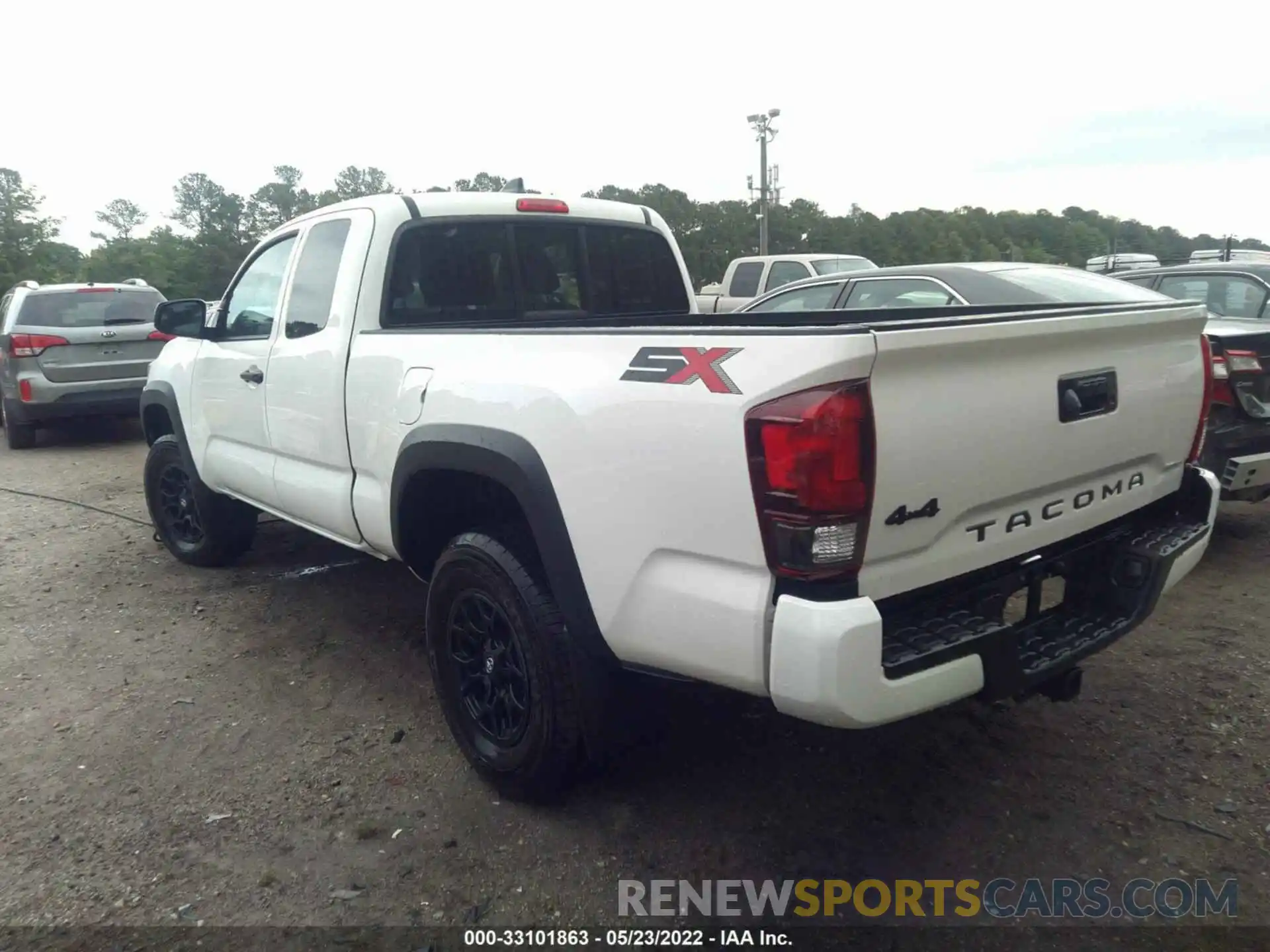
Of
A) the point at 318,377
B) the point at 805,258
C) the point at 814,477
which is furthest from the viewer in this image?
the point at 805,258

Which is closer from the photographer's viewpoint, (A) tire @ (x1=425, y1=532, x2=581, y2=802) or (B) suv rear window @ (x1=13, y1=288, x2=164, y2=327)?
(A) tire @ (x1=425, y1=532, x2=581, y2=802)

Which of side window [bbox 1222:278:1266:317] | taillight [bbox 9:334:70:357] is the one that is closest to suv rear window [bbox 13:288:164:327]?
taillight [bbox 9:334:70:357]

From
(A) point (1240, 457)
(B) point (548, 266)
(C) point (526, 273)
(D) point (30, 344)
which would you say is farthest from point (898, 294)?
(D) point (30, 344)

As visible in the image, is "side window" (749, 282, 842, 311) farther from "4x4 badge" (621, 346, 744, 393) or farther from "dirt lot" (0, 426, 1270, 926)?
"4x4 badge" (621, 346, 744, 393)

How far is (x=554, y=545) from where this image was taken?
8.43 ft

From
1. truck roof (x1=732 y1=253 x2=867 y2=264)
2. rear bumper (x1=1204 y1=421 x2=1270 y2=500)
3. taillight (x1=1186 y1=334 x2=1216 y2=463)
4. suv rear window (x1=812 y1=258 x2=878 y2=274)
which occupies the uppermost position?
truck roof (x1=732 y1=253 x2=867 y2=264)

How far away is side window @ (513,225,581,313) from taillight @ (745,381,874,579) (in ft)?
7.30

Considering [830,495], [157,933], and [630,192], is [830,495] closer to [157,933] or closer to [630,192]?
[157,933]

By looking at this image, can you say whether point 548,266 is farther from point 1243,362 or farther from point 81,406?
point 81,406

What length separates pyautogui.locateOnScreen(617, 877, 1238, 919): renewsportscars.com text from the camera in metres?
2.47

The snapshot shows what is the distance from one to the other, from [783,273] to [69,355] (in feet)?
29.1

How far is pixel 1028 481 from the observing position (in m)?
2.43

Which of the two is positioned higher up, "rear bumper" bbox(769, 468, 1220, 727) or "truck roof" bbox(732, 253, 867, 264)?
"truck roof" bbox(732, 253, 867, 264)

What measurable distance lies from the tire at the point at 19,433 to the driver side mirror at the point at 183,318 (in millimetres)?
6462
